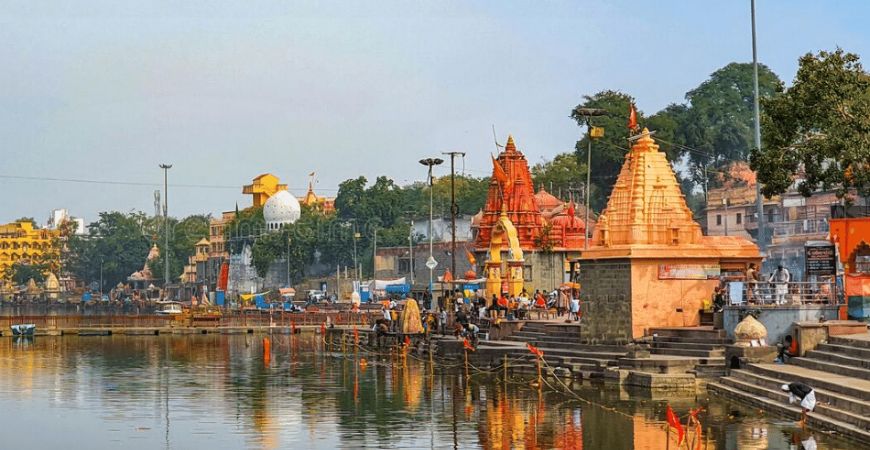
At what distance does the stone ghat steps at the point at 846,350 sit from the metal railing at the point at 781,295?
2434 mm

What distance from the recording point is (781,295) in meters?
31.8

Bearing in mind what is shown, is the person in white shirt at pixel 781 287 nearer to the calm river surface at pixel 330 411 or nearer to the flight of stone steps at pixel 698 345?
Result: the flight of stone steps at pixel 698 345

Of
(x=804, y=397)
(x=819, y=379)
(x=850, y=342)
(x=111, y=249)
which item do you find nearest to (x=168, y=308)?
(x=111, y=249)

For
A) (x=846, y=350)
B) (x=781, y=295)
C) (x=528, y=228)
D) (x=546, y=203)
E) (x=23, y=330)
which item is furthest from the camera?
(x=546, y=203)

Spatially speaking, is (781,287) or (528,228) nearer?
(781,287)

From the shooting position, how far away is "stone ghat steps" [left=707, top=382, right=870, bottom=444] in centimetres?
2142

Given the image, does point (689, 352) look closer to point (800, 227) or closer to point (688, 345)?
point (688, 345)

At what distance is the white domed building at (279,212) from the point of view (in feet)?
415

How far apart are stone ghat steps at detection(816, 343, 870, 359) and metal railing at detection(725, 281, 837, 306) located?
2.43 meters

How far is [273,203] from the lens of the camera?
12738 cm

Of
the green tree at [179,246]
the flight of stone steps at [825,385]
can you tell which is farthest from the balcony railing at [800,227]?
the green tree at [179,246]

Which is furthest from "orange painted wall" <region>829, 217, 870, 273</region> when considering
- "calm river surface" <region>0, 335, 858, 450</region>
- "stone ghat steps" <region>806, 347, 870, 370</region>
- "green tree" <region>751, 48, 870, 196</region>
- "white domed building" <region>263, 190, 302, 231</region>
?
"white domed building" <region>263, 190, 302, 231</region>

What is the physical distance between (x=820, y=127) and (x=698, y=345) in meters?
7.15

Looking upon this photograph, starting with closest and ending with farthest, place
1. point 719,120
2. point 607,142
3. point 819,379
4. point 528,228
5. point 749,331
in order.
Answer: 1. point 819,379
2. point 749,331
3. point 528,228
4. point 607,142
5. point 719,120
